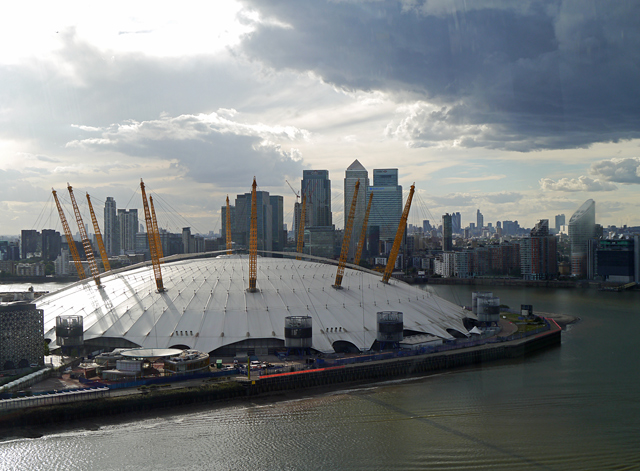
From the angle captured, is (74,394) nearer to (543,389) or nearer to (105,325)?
(105,325)

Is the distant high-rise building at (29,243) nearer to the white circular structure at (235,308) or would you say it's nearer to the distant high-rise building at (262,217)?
the distant high-rise building at (262,217)

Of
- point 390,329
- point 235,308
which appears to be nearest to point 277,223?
point 235,308

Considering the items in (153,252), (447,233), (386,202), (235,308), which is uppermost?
(386,202)

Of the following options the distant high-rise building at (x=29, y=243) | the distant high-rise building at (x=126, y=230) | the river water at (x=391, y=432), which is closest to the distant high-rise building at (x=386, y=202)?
the distant high-rise building at (x=126, y=230)

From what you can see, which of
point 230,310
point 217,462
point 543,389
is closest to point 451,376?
point 543,389

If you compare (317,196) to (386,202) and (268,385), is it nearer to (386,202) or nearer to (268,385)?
(386,202)
